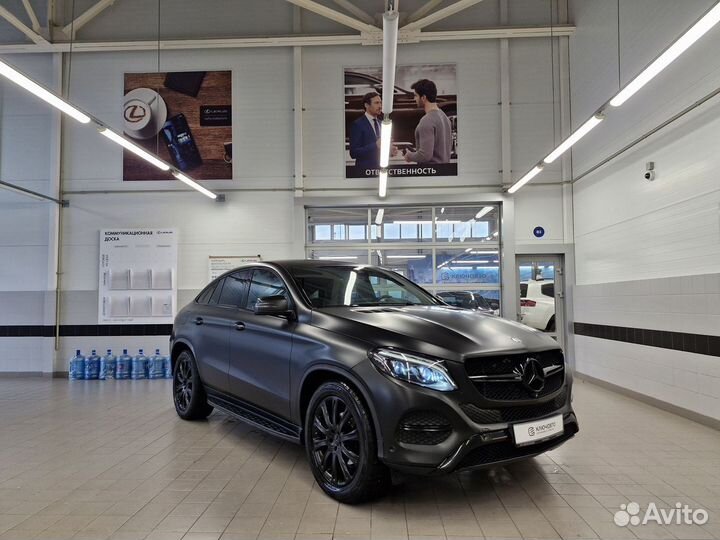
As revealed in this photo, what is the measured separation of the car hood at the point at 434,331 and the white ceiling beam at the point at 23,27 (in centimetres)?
821

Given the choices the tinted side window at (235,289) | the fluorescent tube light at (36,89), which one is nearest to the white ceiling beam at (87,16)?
the fluorescent tube light at (36,89)

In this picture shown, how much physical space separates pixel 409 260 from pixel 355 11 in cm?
426

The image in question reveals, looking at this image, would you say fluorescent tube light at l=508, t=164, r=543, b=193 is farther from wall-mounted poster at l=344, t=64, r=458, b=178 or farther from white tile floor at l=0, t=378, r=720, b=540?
white tile floor at l=0, t=378, r=720, b=540

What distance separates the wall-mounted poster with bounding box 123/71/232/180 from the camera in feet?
26.9

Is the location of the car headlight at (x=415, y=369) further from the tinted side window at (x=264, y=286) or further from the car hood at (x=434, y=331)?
the tinted side window at (x=264, y=286)

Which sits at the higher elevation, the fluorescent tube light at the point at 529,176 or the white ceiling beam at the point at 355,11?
the white ceiling beam at the point at 355,11

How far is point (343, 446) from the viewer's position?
2.61 m

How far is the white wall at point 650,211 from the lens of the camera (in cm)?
447

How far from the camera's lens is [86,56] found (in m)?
8.37

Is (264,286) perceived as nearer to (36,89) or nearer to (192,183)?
(36,89)

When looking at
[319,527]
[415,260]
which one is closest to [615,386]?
[415,260]

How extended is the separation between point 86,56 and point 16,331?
16.8 ft

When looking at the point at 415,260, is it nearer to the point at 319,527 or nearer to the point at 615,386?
the point at 615,386

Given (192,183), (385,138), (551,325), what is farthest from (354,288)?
(551,325)
